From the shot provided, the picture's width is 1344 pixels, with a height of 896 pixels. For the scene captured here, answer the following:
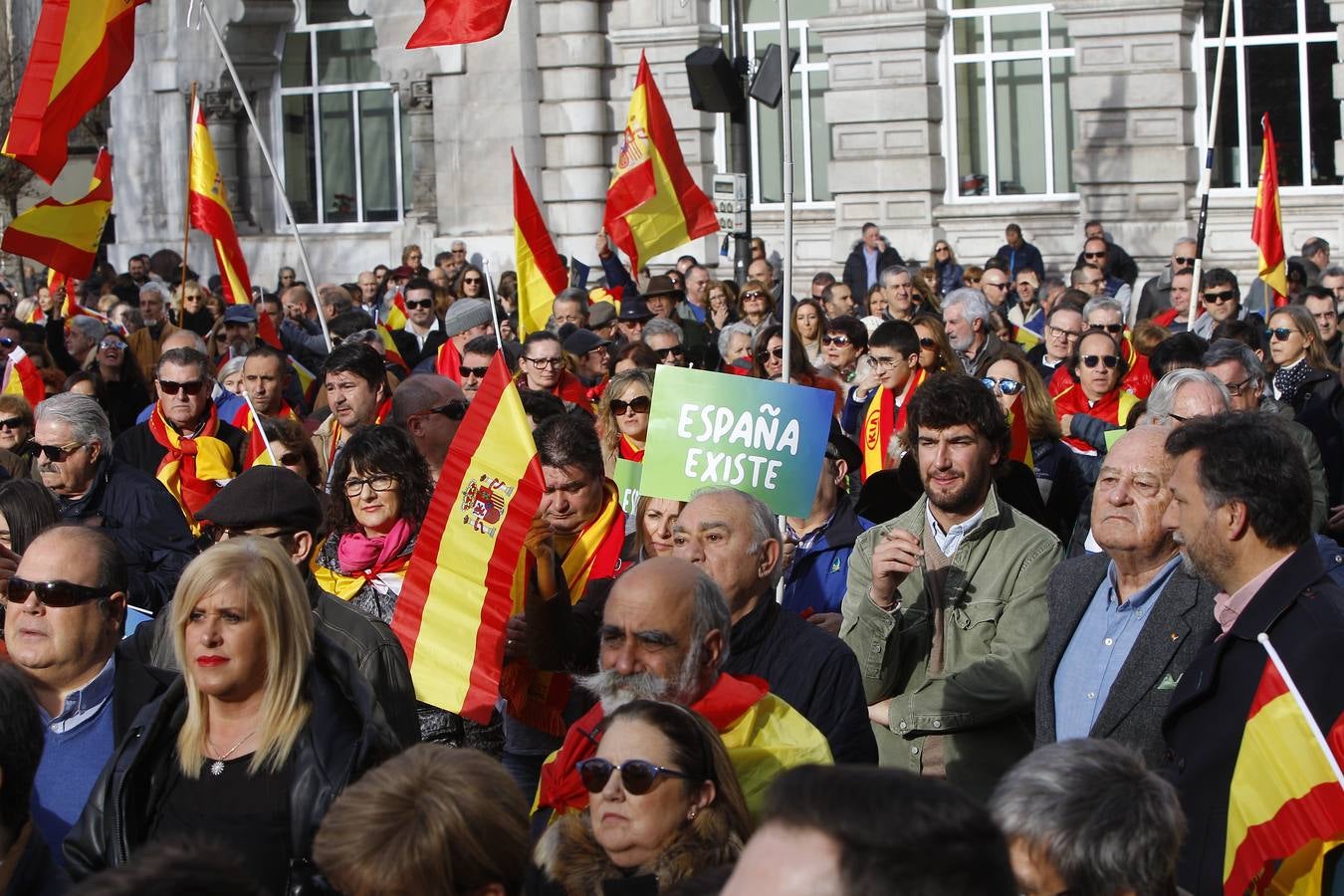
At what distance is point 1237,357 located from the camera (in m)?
7.41

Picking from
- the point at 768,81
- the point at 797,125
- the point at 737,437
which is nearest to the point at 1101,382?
the point at 737,437

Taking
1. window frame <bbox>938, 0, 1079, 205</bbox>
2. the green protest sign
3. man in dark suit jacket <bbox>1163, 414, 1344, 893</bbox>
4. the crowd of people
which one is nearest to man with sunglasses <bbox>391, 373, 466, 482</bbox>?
the crowd of people

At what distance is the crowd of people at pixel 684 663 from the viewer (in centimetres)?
325

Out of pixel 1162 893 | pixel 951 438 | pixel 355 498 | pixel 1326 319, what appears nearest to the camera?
pixel 1162 893

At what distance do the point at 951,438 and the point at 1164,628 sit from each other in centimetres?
99

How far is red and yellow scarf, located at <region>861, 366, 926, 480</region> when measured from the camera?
28.3 feet

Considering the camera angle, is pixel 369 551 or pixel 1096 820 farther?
pixel 369 551

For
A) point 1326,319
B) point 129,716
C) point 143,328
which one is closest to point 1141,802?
point 129,716

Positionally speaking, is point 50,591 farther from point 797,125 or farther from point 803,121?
point 797,125

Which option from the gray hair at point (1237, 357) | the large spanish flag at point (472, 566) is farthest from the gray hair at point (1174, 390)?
the large spanish flag at point (472, 566)

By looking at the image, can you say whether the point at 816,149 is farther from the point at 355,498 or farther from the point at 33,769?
the point at 33,769

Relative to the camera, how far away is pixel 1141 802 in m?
3.30

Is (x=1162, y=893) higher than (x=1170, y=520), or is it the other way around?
(x=1170, y=520)

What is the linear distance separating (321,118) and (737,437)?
2263cm
